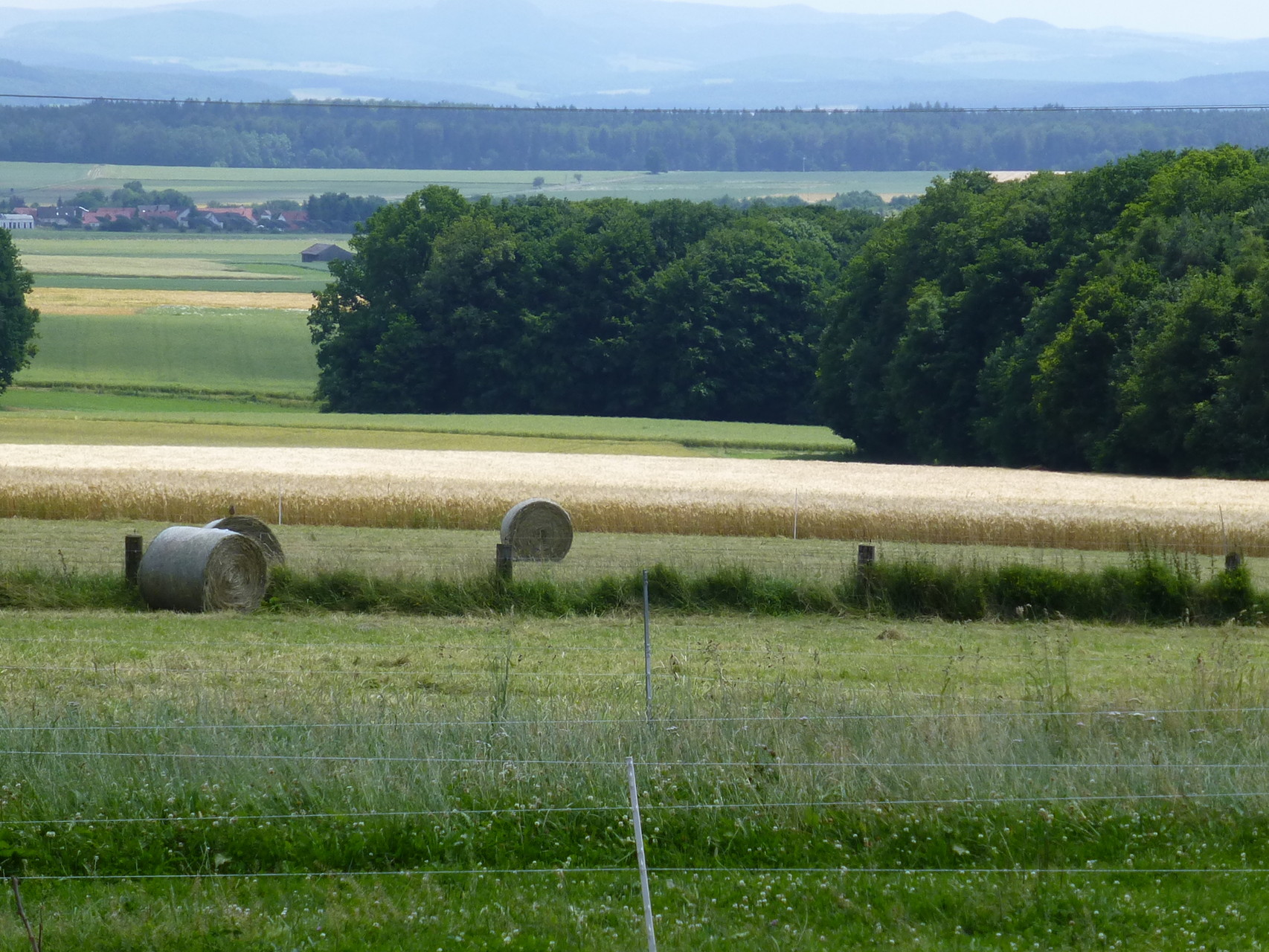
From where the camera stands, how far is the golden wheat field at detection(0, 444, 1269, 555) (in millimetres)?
28172

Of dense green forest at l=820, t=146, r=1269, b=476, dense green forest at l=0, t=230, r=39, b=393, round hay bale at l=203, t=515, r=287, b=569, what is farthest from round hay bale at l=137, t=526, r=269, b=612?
dense green forest at l=0, t=230, r=39, b=393

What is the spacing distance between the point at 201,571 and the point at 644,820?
36.2 ft

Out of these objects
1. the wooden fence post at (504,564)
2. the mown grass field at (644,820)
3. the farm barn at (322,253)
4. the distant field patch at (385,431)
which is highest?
the farm barn at (322,253)

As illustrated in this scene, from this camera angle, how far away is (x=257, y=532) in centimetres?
2061

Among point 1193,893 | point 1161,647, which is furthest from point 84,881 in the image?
point 1161,647

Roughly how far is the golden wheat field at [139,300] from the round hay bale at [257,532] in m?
93.5

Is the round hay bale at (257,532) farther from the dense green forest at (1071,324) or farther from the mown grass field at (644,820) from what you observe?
the dense green forest at (1071,324)

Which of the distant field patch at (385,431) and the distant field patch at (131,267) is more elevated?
the distant field patch at (131,267)

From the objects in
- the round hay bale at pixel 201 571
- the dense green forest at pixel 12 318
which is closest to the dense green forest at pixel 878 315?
the dense green forest at pixel 12 318

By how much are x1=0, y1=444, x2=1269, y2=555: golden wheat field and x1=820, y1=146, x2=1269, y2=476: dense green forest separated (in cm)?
1354

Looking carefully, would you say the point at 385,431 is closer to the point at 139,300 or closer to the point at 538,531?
the point at 538,531

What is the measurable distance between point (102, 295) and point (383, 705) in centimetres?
12064

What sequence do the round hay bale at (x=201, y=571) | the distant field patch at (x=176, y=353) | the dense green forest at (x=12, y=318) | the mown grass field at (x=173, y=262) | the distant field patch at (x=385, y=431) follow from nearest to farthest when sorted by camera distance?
1. the round hay bale at (x=201, y=571)
2. the distant field patch at (x=385, y=431)
3. the dense green forest at (x=12, y=318)
4. the distant field patch at (x=176, y=353)
5. the mown grass field at (x=173, y=262)

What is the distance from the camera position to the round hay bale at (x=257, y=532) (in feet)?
65.0
